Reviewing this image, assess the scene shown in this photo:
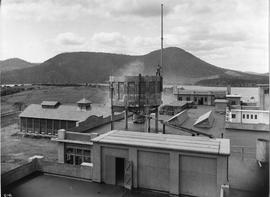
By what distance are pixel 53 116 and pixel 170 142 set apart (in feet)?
79.3

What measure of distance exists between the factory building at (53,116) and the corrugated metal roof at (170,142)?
64.7 ft

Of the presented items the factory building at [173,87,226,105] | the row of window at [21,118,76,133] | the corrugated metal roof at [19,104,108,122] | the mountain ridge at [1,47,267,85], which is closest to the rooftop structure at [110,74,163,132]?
the corrugated metal roof at [19,104,108,122]

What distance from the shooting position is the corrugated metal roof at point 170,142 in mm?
8108

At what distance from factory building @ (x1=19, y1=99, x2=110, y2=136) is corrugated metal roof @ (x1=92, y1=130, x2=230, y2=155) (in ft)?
64.7

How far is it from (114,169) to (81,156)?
22.3 ft

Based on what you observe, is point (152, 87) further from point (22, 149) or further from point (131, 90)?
point (22, 149)

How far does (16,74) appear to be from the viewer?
5007 inches

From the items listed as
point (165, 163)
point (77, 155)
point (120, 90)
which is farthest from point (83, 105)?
point (165, 163)

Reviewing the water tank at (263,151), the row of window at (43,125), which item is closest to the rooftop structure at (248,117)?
the water tank at (263,151)

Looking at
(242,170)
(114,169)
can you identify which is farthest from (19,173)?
(242,170)

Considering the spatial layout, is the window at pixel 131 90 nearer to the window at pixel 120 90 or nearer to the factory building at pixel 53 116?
the window at pixel 120 90

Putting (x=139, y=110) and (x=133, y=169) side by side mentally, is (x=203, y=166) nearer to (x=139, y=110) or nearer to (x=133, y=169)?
(x=133, y=169)

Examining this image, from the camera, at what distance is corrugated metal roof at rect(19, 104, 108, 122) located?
95.6 feet

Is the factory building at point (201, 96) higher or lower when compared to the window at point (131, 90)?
lower
